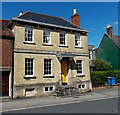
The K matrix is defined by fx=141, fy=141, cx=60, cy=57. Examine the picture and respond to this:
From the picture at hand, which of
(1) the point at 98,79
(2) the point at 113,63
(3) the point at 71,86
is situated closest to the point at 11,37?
(3) the point at 71,86

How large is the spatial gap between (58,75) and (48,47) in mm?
3298

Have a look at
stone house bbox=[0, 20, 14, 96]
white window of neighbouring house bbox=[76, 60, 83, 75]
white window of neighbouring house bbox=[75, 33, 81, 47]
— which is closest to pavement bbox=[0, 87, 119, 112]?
stone house bbox=[0, 20, 14, 96]

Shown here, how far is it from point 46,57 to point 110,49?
726 inches

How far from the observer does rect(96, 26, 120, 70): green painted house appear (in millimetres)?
27625

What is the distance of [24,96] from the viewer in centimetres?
1340

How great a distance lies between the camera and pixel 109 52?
29375 mm

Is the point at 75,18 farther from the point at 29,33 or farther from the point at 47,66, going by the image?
the point at 47,66

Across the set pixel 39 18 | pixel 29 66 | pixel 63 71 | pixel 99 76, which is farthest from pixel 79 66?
pixel 39 18


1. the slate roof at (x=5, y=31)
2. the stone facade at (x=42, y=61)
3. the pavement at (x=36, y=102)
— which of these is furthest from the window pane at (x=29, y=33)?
the pavement at (x=36, y=102)

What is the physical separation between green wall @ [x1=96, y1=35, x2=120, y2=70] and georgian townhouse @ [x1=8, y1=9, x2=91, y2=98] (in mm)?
Result: 12315

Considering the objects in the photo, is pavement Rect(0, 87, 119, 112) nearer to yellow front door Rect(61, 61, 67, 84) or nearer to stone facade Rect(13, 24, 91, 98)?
stone facade Rect(13, 24, 91, 98)

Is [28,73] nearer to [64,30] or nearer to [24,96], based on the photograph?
[24,96]

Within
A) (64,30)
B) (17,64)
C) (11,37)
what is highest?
(64,30)

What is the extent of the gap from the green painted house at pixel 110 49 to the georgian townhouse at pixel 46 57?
1233cm
